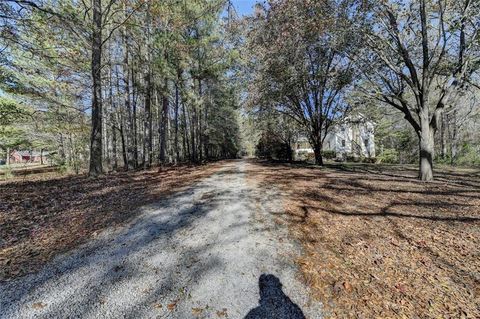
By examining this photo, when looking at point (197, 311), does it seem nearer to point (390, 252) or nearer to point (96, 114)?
point (390, 252)

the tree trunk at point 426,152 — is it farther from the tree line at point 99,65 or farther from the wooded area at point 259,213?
the tree line at point 99,65

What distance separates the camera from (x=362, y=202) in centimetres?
569

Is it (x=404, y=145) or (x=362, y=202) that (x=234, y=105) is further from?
(x=362, y=202)

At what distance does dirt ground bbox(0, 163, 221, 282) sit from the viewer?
356 centimetres

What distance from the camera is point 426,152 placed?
Result: 331 inches

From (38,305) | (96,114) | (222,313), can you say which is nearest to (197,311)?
(222,313)

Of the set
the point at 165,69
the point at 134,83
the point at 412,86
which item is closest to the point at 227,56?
the point at 165,69

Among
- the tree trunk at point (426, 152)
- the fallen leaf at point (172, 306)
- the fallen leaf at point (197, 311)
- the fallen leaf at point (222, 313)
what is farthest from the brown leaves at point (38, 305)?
the tree trunk at point (426, 152)

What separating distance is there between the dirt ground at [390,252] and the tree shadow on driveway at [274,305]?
0.32 metres

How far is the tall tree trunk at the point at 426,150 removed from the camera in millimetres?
8328

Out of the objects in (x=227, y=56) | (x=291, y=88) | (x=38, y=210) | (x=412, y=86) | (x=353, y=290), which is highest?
(x=227, y=56)

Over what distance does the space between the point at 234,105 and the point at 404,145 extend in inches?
718

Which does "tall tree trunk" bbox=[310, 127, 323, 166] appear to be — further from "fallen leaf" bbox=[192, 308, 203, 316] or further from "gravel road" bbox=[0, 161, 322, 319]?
"fallen leaf" bbox=[192, 308, 203, 316]

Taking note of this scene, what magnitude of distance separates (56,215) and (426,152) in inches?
429
